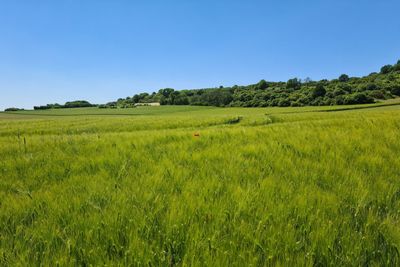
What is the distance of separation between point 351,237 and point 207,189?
4.79 feet

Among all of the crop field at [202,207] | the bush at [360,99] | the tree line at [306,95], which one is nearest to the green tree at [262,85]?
the tree line at [306,95]

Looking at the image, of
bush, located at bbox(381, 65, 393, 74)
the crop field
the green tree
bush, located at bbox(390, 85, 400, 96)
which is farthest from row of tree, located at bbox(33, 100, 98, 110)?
bush, located at bbox(381, 65, 393, 74)

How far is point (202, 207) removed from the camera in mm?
2463

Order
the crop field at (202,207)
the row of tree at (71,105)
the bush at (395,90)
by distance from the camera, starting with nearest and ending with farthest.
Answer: the crop field at (202,207), the bush at (395,90), the row of tree at (71,105)

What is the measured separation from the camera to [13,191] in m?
3.04

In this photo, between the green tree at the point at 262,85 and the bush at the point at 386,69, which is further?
→ the green tree at the point at 262,85

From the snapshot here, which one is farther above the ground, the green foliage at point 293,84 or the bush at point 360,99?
the green foliage at point 293,84

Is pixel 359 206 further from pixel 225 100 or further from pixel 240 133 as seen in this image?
pixel 225 100

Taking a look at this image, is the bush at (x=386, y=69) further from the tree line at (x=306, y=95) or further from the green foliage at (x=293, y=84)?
the green foliage at (x=293, y=84)

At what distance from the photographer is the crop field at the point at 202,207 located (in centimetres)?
185

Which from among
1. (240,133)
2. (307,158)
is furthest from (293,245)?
(240,133)

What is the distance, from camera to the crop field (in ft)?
6.08

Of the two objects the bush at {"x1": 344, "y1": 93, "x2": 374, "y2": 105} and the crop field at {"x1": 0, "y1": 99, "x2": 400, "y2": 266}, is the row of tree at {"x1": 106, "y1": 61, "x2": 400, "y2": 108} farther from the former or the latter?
the crop field at {"x1": 0, "y1": 99, "x2": 400, "y2": 266}

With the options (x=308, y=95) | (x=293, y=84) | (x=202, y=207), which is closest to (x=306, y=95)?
(x=308, y=95)
